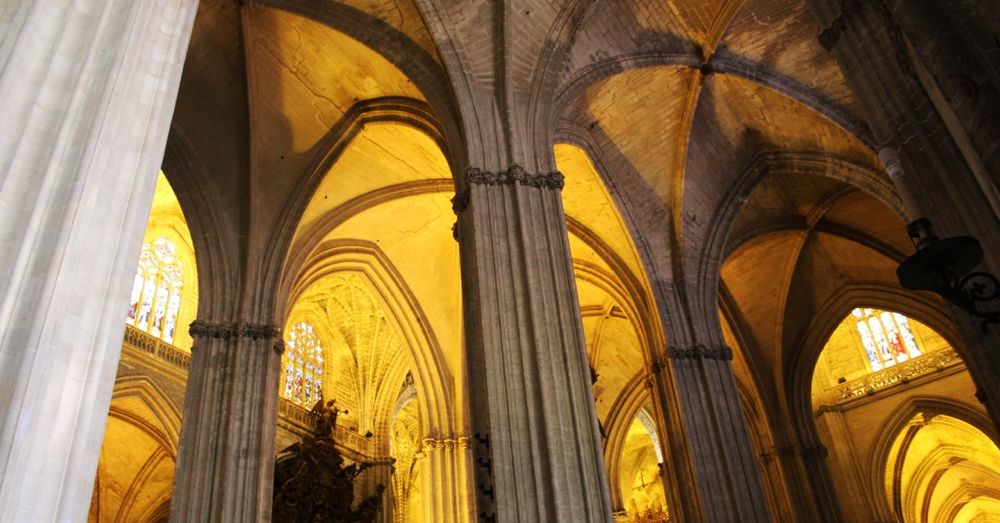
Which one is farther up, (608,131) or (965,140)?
(608,131)

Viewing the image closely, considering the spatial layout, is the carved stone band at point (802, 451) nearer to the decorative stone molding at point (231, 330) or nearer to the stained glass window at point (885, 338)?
the stained glass window at point (885, 338)

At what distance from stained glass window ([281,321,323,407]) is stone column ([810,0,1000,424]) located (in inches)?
587

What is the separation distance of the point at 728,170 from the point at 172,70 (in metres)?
12.4

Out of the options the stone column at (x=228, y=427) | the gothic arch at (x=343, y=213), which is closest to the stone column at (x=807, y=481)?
the gothic arch at (x=343, y=213)

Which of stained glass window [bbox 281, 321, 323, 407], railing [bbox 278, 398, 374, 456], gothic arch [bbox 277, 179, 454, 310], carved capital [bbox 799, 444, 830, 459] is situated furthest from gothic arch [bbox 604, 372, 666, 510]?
gothic arch [bbox 277, 179, 454, 310]

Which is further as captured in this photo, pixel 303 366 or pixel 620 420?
pixel 620 420

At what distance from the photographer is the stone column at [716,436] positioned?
12336 mm

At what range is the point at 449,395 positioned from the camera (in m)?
17.7

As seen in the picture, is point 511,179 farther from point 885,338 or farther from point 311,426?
point 885,338

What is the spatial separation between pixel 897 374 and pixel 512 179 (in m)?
17.6

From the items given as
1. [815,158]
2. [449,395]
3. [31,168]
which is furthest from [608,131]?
[31,168]

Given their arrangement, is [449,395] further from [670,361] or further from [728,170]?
[728,170]

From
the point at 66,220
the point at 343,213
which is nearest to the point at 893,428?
the point at 343,213

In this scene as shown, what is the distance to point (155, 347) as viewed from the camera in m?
15.6
